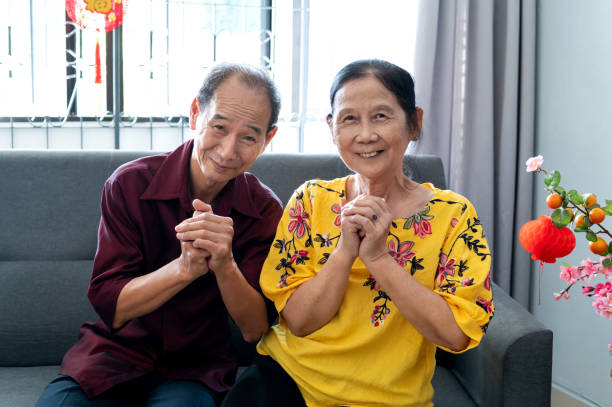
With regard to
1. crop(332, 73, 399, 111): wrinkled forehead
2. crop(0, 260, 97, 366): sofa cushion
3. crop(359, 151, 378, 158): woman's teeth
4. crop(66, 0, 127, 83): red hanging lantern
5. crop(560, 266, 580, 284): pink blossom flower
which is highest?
crop(66, 0, 127, 83): red hanging lantern

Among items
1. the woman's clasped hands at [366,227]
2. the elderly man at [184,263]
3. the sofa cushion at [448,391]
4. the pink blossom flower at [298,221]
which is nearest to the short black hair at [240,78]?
the elderly man at [184,263]

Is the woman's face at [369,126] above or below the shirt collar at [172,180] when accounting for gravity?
above

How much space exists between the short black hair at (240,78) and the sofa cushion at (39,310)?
31.3 inches

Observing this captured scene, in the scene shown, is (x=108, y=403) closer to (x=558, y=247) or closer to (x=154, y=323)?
(x=154, y=323)

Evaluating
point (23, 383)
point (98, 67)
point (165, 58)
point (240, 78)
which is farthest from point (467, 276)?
point (98, 67)

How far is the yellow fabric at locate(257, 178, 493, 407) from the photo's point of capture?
4.18 feet

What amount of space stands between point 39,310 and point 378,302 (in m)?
1.06

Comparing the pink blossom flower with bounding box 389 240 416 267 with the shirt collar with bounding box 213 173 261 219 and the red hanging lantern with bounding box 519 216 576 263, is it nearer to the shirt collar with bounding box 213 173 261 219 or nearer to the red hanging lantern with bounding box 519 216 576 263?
the red hanging lantern with bounding box 519 216 576 263

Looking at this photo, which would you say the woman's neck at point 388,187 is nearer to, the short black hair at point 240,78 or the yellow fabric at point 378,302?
the yellow fabric at point 378,302

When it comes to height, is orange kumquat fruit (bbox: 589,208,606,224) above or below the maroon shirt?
above

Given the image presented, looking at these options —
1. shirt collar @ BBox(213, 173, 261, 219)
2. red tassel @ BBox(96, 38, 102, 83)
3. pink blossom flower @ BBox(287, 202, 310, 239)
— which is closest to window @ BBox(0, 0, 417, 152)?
red tassel @ BBox(96, 38, 102, 83)

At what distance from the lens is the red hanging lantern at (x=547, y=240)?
1.18 metres

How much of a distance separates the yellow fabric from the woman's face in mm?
129

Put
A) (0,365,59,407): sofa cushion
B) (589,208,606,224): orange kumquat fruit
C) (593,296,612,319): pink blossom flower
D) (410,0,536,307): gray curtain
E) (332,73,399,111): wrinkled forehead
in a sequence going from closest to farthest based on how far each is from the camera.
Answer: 1. (589,208,606,224): orange kumquat fruit
2. (593,296,612,319): pink blossom flower
3. (332,73,399,111): wrinkled forehead
4. (0,365,59,407): sofa cushion
5. (410,0,536,307): gray curtain
